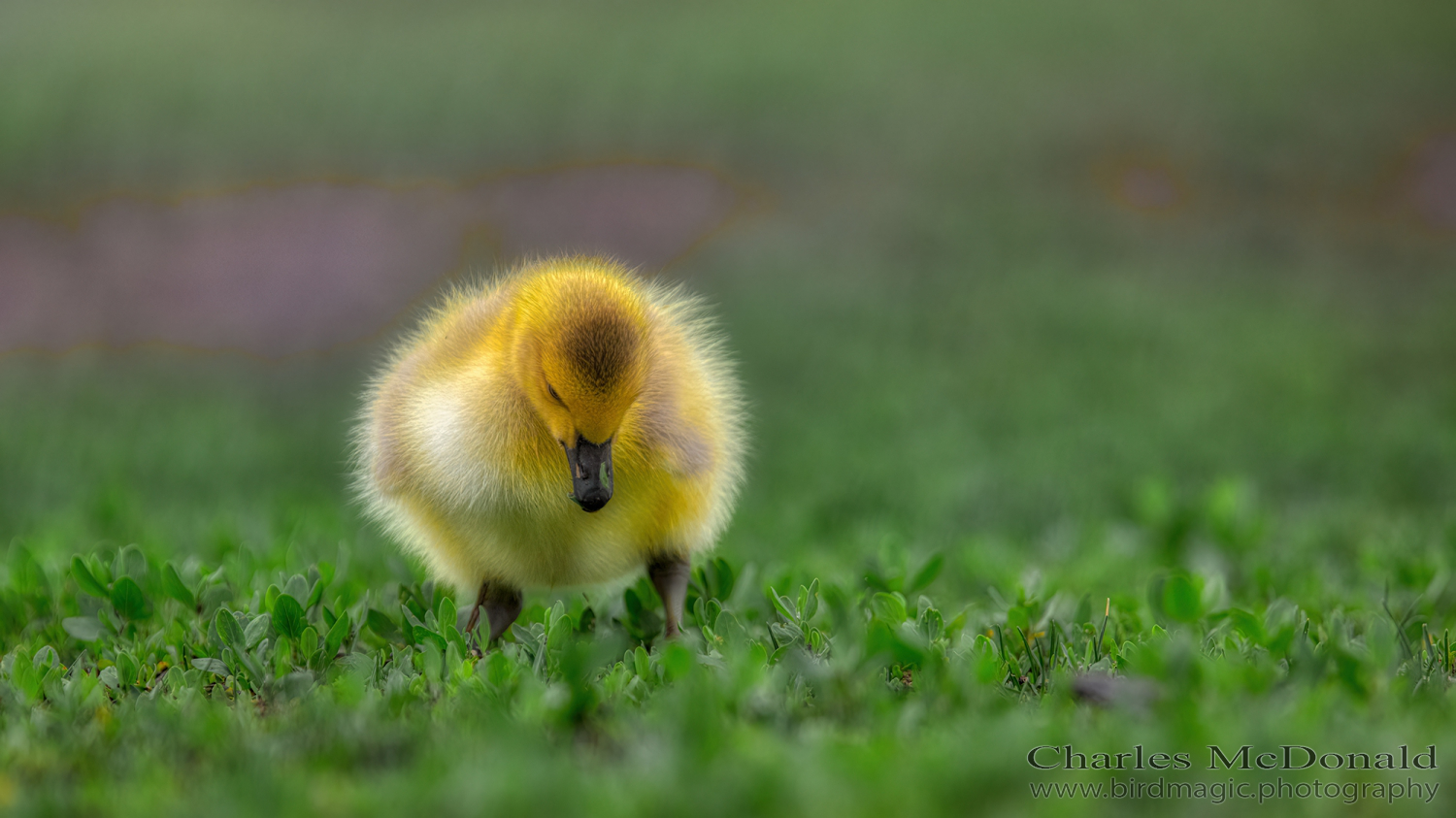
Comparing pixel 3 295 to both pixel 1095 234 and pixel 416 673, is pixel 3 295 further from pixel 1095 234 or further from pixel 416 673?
pixel 1095 234

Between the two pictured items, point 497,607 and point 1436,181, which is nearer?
point 497,607

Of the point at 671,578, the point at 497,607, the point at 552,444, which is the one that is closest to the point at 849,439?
the point at 671,578

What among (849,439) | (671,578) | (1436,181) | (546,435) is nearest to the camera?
(546,435)

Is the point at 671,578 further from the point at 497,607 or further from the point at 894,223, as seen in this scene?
the point at 894,223

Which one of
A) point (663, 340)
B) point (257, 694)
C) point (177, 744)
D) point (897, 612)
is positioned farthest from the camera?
point (663, 340)

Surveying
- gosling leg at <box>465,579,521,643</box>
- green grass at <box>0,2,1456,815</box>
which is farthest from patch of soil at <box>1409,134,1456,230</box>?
gosling leg at <box>465,579,521,643</box>

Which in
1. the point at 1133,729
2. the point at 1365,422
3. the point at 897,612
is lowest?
the point at 1365,422

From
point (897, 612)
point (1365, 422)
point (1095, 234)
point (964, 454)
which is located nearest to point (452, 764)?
point (897, 612)

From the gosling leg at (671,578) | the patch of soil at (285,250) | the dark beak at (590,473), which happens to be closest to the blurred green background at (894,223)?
the patch of soil at (285,250)
